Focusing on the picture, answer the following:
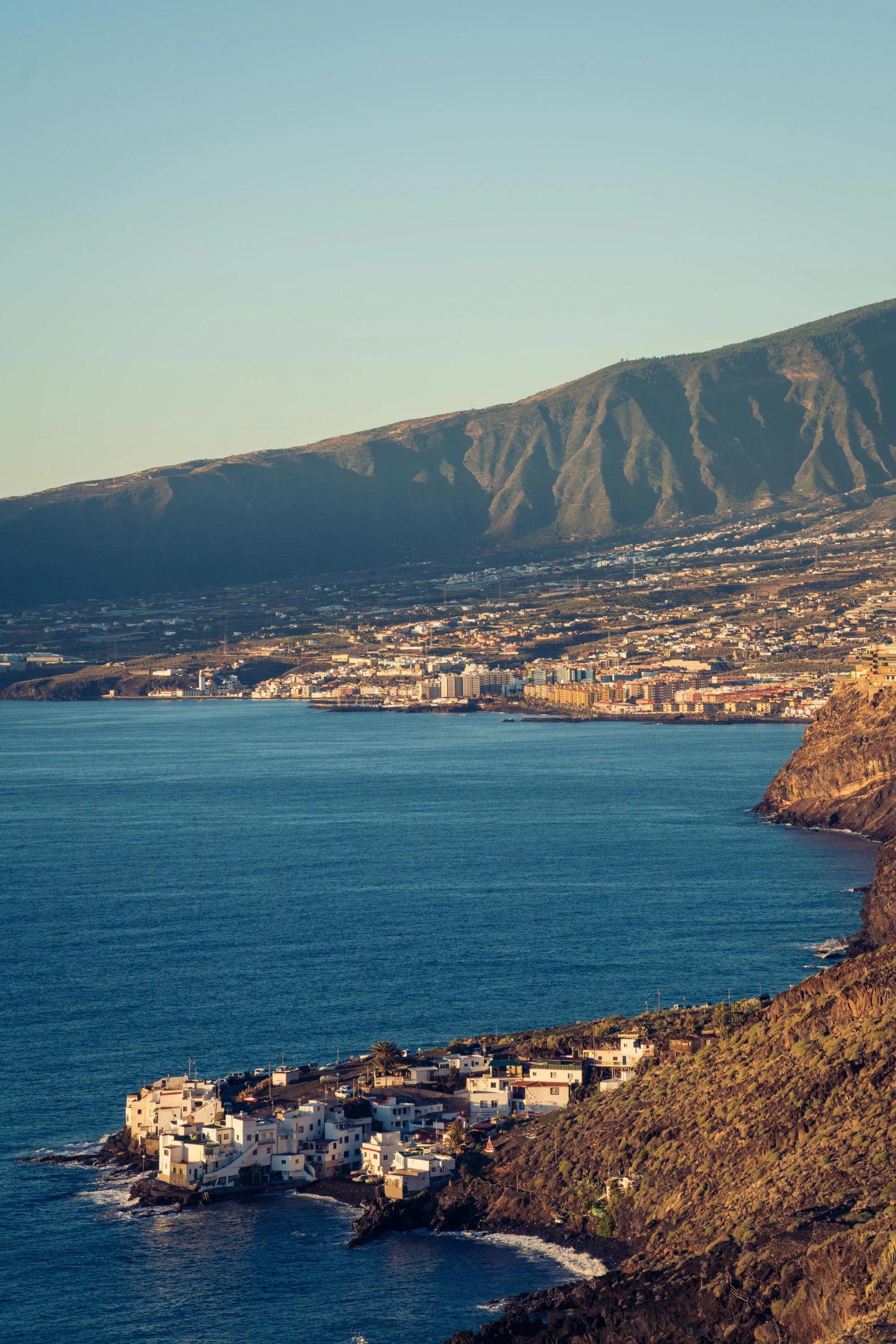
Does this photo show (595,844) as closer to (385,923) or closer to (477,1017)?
(385,923)

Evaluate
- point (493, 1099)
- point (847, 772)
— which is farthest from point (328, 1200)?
point (847, 772)

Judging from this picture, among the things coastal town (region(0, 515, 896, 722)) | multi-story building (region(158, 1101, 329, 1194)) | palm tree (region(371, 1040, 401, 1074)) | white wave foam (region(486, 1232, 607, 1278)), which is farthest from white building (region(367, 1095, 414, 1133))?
coastal town (region(0, 515, 896, 722))

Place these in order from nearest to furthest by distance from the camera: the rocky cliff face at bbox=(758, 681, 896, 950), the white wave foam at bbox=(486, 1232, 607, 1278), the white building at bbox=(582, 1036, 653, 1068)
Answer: the white wave foam at bbox=(486, 1232, 607, 1278), the white building at bbox=(582, 1036, 653, 1068), the rocky cliff face at bbox=(758, 681, 896, 950)

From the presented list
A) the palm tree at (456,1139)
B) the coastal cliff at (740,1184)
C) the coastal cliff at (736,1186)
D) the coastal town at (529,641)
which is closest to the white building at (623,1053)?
Result: the coastal cliff at (736,1186)

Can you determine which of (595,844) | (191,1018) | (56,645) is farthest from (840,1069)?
(56,645)

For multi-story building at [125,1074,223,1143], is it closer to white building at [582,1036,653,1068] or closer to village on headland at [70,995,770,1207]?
village on headland at [70,995,770,1207]

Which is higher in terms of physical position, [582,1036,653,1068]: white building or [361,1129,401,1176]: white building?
[582,1036,653,1068]: white building
